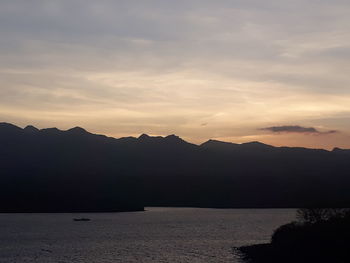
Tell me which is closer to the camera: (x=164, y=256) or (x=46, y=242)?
(x=164, y=256)

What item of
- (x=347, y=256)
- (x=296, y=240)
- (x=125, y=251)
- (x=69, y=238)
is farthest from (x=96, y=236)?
(x=347, y=256)

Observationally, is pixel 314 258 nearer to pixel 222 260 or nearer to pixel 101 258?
pixel 222 260

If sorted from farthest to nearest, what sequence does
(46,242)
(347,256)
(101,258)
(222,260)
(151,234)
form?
(151,234), (46,242), (101,258), (222,260), (347,256)

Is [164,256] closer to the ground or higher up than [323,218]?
closer to the ground

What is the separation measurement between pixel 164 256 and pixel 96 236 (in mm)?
64517

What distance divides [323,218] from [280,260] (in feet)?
81.7

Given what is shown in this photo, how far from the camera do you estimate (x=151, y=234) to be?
189m

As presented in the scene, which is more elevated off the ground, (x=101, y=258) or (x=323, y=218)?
(x=323, y=218)

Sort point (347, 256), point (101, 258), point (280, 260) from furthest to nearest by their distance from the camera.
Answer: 1. point (101, 258)
2. point (280, 260)
3. point (347, 256)

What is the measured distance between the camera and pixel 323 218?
11738 cm

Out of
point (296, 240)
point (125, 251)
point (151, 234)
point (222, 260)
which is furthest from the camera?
point (151, 234)

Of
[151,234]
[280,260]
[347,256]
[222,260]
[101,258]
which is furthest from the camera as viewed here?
[151,234]

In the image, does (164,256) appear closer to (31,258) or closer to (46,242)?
(31,258)

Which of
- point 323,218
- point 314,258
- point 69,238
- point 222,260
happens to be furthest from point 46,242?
point 314,258
